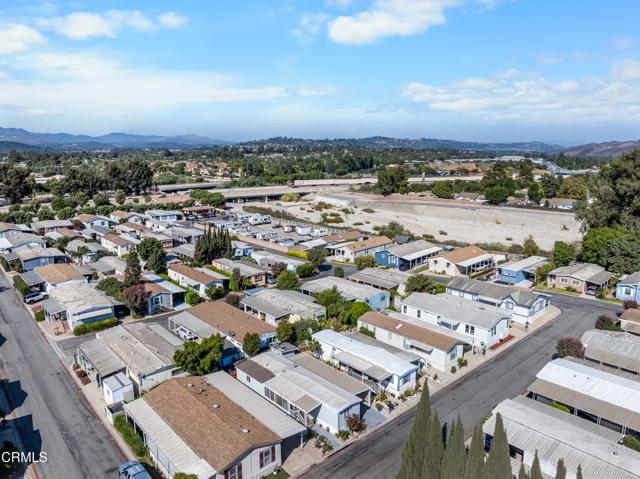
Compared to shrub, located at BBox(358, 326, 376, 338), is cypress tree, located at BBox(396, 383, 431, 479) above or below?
above

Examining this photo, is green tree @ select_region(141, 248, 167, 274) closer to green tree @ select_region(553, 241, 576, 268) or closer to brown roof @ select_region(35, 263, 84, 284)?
brown roof @ select_region(35, 263, 84, 284)

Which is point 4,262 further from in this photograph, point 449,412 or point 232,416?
point 449,412

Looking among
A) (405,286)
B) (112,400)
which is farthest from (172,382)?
(405,286)

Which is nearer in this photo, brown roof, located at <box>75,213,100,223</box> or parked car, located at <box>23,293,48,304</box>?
parked car, located at <box>23,293,48,304</box>

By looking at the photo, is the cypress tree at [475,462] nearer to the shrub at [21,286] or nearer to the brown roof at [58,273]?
the brown roof at [58,273]

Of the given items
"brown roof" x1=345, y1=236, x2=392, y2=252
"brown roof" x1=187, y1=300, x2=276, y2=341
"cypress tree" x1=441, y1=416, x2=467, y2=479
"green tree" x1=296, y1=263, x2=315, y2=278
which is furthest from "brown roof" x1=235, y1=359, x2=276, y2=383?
"brown roof" x1=345, y1=236, x2=392, y2=252

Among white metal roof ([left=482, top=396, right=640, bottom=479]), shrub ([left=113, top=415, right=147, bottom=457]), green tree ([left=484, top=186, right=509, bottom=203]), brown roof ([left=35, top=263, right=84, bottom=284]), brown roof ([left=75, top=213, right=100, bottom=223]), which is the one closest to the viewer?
white metal roof ([left=482, top=396, right=640, bottom=479])

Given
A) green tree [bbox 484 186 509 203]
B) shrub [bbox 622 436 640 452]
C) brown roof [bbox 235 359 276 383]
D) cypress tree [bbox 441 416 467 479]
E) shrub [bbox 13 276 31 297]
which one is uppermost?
green tree [bbox 484 186 509 203]
